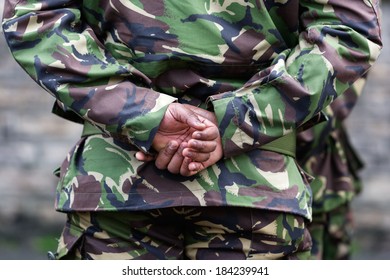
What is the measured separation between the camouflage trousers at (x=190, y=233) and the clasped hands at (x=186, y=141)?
0.15 metres

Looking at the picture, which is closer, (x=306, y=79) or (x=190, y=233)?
(x=306, y=79)

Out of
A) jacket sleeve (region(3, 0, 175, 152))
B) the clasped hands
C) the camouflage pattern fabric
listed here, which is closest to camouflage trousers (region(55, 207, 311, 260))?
the clasped hands

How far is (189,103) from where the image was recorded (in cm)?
329

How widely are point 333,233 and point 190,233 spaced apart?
1.90 m

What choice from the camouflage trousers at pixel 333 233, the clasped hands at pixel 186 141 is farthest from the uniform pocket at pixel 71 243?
the camouflage trousers at pixel 333 233

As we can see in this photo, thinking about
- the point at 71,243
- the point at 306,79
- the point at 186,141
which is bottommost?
the point at 71,243

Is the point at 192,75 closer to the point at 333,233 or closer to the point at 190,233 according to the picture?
the point at 190,233

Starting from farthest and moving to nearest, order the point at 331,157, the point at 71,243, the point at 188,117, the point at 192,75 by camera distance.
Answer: the point at 331,157
the point at 71,243
the point at 192,75
the point at 188,117

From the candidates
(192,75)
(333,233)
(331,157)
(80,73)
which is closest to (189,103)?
(192,75)

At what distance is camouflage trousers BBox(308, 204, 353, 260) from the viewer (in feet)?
16.4
